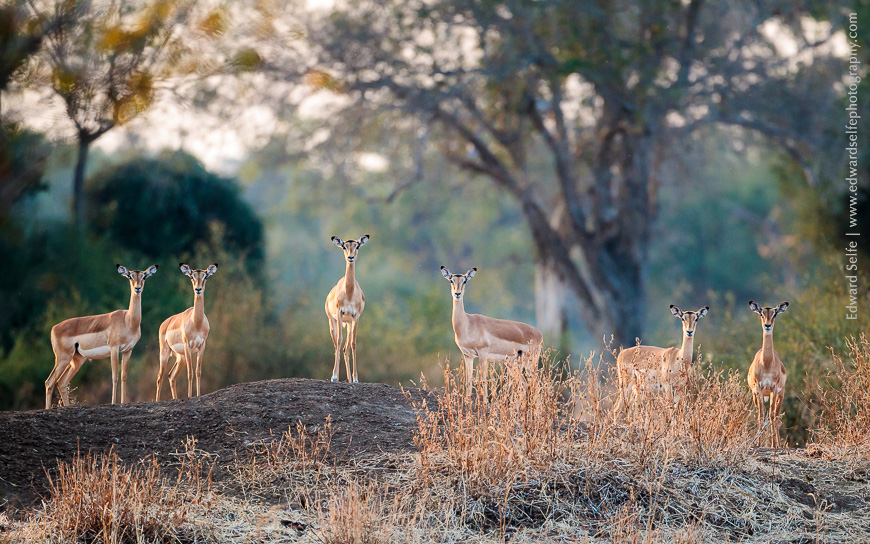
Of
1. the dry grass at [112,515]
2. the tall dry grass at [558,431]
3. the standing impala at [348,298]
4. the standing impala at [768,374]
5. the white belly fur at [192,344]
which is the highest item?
the standing impala at [348,298]

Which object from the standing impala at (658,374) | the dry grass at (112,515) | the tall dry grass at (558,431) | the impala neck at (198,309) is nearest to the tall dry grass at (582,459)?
the tall dry grass at (558,431)

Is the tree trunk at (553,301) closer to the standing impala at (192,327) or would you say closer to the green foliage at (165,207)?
the green foliage at (165,207)

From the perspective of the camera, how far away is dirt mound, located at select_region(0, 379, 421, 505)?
7.95m

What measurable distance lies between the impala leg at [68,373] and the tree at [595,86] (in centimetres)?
1025

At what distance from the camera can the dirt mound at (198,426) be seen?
7.95 metres

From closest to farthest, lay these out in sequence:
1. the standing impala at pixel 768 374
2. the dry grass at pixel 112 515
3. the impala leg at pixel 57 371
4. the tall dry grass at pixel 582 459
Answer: the dry grass at pixel 112 515
the tall dry grass at pixel 582 459
the standing impala at pixel 768 374
the impala leg at pixel 57 371

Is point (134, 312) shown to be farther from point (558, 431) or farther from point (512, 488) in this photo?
point (558, 431)

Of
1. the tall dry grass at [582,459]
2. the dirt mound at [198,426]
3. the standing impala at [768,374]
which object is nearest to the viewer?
the tall dry grass at [582,459]

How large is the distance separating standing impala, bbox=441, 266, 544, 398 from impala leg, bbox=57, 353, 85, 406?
415 cm

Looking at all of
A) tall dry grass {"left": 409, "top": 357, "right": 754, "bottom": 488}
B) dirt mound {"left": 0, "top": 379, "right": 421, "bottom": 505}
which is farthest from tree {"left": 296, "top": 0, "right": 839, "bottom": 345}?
tall dry grass {"left": 409, "top": 357, "right": 754, "bottom": 488}

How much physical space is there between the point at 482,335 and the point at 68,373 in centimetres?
477

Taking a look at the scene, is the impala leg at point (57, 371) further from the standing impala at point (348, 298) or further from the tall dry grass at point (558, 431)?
the tall dry grass at point (558, 431)

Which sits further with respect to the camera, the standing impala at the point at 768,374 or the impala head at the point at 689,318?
the standing impala at the point at 768,374

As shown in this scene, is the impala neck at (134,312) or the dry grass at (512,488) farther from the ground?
the impala neck at (134,312)
